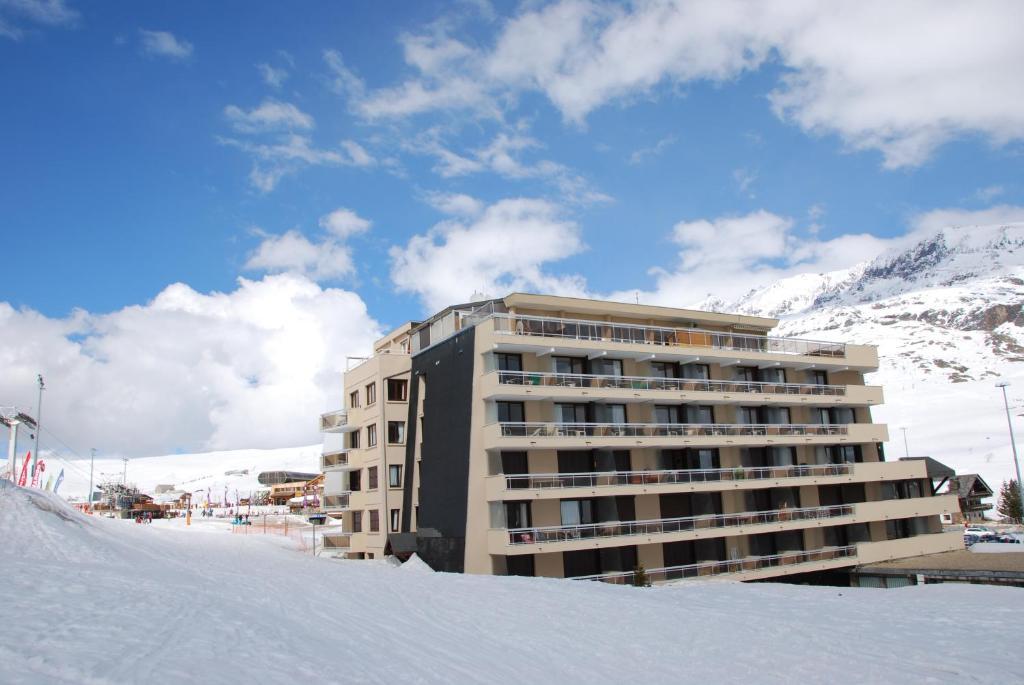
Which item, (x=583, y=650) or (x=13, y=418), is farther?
(x=13, y=418)

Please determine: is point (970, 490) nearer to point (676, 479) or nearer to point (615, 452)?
point (676, 479)

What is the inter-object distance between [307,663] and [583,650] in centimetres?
720

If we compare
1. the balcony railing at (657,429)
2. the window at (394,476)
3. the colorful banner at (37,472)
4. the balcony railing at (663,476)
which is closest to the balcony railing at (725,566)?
the balcony railing at (663,476)

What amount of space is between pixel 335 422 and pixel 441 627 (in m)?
36.1

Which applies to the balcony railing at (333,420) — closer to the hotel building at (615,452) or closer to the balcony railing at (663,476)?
the hotel building at (615,452)

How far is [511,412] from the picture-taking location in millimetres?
41969

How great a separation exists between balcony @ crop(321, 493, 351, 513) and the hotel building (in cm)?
18

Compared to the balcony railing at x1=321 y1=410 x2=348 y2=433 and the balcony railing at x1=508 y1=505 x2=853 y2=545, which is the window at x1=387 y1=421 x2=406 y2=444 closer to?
the balcony railing at x1=321 y1=410 x2=348 y2=433

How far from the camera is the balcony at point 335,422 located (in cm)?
5247

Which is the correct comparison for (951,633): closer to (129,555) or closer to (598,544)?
(598,544)

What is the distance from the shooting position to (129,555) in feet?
98.0

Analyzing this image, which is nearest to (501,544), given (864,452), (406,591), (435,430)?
(435,430)

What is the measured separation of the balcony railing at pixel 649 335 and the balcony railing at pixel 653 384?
235 cm

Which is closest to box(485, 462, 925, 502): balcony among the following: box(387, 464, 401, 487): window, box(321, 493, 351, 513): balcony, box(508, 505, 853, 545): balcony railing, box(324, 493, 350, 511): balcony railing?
box(508, 505, 853, 545): balcony railing
